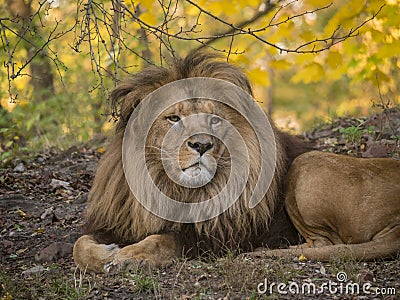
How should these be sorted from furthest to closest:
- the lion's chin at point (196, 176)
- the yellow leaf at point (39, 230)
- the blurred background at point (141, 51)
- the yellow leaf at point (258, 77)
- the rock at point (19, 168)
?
the rock at point (19, 168) → the yellow leaf at point (258, 77) → the blurred background at point (141, 51) → the yellow leaf at point (39, 230) → the lion's chin at point (196, 176)

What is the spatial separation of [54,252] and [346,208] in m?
2.01

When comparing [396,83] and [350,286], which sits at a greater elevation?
[396,83]

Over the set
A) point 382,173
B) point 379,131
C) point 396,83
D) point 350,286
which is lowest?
point 350,286

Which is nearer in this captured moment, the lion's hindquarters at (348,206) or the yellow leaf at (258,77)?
the lion's hindquarters at (348,206)

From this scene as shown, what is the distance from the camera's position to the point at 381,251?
3.99 meters

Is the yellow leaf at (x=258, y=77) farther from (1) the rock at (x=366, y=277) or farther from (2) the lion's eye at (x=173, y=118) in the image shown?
(1) the rock at (x=366, y=277)

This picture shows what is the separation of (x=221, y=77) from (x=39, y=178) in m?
2.68

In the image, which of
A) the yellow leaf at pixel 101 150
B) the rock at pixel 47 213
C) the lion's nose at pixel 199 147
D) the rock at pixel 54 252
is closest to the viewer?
the lion's nose at pixel 199 147

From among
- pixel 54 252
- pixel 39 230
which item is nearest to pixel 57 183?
pixel 39 230

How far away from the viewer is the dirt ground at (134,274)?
11.5ft

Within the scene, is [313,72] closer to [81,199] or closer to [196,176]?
[81,199]

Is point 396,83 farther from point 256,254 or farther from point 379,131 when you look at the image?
point 256,254

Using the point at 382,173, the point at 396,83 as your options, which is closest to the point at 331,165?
the point at 382,173

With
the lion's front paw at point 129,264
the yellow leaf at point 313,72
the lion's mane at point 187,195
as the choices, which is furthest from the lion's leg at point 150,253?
the yellow leaf at point 313,72
